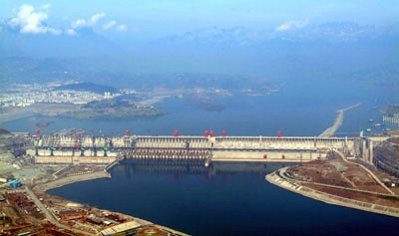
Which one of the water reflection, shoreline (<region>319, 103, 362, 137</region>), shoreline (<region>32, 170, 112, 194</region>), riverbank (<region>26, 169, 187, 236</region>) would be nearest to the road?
riverbank (<region>26, 169, 187, 236</region>)

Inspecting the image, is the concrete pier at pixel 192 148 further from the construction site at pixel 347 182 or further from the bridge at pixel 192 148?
the construction site at pixel 347 182

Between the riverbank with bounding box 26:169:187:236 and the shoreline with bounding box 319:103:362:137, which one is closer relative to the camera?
the riverbank with bounding box 26:169:187:236

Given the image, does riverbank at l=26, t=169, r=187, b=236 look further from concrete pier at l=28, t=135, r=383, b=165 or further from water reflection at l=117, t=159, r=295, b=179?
concrete pier at l=28, t=135, r=383, b=165

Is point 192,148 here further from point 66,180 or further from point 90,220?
point 90,220

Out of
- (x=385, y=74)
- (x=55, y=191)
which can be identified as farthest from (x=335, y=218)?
(x=385, y=74)

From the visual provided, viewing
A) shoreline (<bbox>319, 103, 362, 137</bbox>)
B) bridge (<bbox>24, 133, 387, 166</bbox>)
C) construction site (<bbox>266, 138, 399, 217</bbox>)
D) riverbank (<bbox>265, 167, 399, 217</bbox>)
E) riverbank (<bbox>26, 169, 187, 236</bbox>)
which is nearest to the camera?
riverbank (<bbox>26, 169, 187, 236</bbox>)

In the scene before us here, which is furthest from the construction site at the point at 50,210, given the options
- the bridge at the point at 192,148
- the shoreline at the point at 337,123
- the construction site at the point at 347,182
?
the shoreline at the point at 337,123

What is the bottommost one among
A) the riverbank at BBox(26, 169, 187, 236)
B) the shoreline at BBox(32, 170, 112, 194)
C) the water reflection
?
the riverbank at BBox(26, 169, 187, 236)
